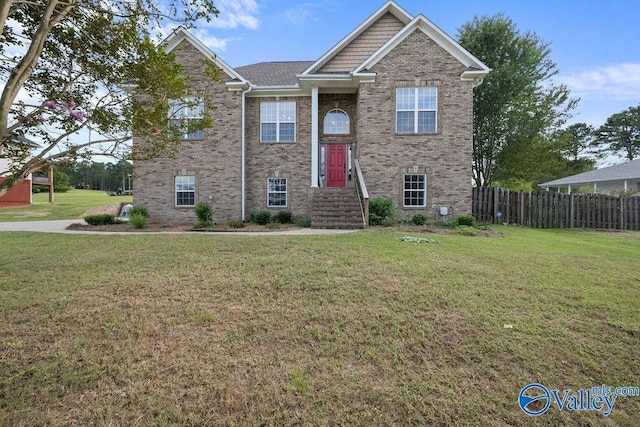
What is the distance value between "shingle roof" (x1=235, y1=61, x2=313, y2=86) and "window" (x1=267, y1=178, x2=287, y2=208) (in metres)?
4.49

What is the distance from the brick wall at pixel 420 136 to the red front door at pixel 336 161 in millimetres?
1265

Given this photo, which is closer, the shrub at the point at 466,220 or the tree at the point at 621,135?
the shrub at the point at 466,220

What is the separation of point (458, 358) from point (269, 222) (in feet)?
35.0

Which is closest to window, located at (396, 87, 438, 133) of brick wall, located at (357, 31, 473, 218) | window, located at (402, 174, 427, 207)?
brick wall, located at (357, 31, 473, 218)

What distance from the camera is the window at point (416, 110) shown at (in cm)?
1307

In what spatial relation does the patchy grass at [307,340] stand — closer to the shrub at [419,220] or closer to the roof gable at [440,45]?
the shrub at [419,220]

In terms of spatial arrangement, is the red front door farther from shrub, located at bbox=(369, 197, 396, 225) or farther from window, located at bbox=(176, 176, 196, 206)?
window, located at bbox=(176, 176, 196, 206)

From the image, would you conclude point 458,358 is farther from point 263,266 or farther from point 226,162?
point 226,162

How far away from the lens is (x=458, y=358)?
10.1ft

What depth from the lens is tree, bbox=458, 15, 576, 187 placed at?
61.1 feet

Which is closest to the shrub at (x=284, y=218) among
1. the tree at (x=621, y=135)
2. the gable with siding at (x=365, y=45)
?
the gable with siding at (x=365, y=45)

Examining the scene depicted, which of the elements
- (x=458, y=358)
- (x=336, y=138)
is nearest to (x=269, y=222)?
(x=336, y=138)

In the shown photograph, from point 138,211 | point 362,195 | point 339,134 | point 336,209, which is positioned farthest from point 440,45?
point 138,211

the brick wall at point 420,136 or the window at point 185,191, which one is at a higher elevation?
the brick wall at point 420,136
